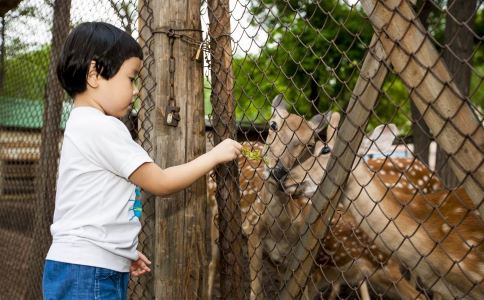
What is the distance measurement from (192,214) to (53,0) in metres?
2.84

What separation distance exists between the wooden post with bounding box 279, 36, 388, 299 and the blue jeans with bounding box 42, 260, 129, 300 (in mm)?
790

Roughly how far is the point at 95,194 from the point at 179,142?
58 centimetres

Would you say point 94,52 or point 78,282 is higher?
point 94,52

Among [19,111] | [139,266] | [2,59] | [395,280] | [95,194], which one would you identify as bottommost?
[139,266]

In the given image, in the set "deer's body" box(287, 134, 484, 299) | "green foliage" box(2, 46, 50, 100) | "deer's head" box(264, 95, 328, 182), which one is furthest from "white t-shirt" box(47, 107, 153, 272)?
"green foliage" box(2, 46, 50, 100)

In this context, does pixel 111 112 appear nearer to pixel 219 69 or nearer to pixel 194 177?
pixel 194 177

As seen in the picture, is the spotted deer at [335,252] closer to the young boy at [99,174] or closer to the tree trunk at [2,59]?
the young boy at [99,174]

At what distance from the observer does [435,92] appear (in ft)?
6.09

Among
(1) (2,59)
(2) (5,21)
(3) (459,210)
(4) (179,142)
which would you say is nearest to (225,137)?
(4) (179,142)

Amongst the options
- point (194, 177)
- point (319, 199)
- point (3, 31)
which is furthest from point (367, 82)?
point (3, 31)

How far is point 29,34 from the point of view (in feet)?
18.3

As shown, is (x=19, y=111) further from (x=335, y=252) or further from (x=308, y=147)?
(x=308, y=147)

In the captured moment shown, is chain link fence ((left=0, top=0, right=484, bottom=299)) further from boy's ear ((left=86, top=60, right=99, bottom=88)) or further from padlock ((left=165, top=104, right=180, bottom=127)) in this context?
boy's ear ((left=86, top=60, right=99, bottom=88))

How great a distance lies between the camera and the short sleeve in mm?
2139
